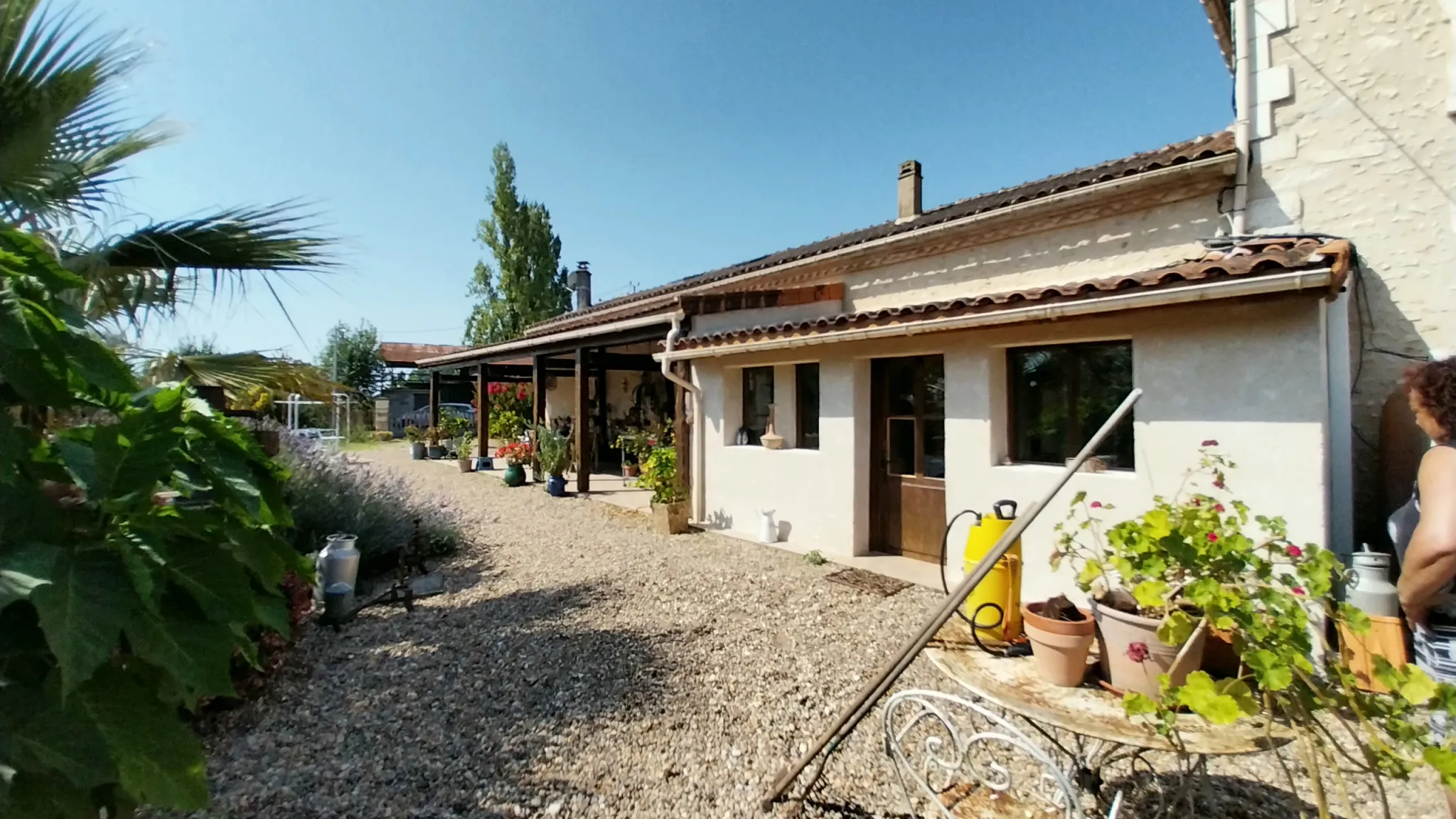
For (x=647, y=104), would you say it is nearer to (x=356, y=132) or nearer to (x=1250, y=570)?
(x=356, y=132)

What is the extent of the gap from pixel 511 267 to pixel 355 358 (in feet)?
46.1

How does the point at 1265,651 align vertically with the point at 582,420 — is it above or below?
below

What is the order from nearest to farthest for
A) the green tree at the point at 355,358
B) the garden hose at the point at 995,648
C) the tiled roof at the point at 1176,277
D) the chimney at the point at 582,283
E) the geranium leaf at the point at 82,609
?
the geranium leaf at the point at 82,609, the garden hose at the point at 995,648, the tiled roof at the point at 1176,277, the chimney at the point at 582,283, the green tree at the point at 355,358

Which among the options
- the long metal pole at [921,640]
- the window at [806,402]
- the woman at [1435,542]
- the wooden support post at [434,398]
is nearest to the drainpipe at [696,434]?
the window at [806,402]

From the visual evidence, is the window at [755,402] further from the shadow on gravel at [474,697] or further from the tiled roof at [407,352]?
the tiled roof at [407,352]

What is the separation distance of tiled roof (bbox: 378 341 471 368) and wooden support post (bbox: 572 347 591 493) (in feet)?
36.9

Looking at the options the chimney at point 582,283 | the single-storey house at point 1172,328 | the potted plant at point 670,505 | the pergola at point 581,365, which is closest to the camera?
the single-storey house at point 1172,328

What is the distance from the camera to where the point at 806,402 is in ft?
27.0

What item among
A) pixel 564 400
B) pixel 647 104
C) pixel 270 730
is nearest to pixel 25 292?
pixel 270 730

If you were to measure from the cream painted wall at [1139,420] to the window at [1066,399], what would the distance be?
0.20 meters

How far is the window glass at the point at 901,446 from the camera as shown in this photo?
7.17 metres

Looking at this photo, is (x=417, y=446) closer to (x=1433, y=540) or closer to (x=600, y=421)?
(x=600, y=421)

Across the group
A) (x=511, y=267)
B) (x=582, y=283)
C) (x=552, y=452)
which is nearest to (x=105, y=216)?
(x=552, y=452)

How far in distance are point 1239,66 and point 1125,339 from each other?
292cm
